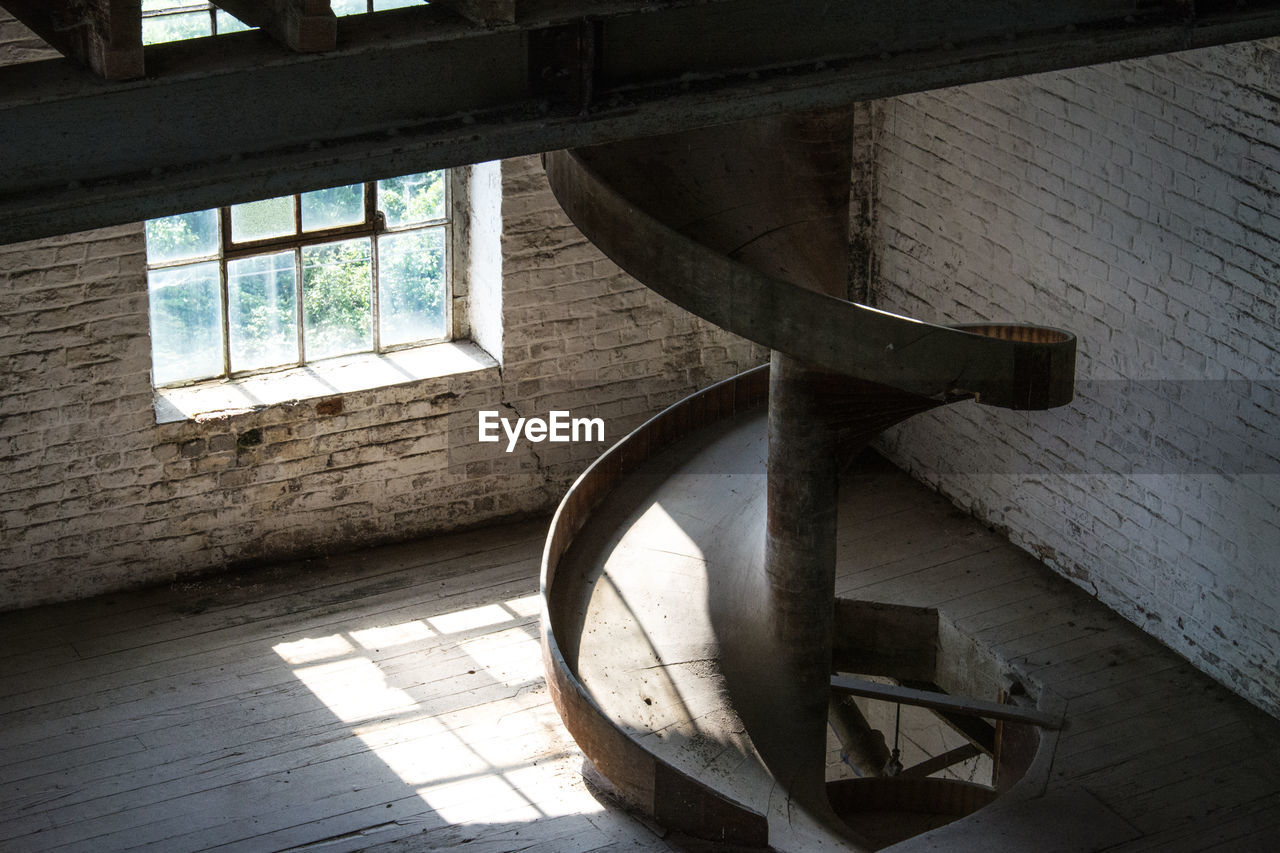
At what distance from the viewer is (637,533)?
5.12 metres

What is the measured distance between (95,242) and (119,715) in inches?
60.9

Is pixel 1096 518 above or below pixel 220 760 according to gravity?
above

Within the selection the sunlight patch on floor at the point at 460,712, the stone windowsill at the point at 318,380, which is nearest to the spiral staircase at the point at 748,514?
the sunlight patch on floor at the point at 460,712

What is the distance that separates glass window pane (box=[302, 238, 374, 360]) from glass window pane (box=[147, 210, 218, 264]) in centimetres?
35

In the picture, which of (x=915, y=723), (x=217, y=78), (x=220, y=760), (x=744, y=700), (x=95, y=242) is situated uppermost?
(x=217, y=78)

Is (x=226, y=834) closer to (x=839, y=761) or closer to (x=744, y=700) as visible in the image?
(x=744, y=700)

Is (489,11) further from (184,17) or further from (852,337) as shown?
(184,17)

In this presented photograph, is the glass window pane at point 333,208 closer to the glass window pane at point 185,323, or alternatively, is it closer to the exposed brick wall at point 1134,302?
the glass window pane at point 185,323

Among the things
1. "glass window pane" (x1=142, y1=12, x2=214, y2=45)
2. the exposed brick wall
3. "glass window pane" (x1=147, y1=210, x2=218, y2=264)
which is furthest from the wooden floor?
"glass window pane" (x1=142, y1=12, x2=214, y2=45)

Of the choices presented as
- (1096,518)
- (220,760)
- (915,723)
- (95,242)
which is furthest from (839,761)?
(95,242)

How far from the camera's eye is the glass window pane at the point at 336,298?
5.95 metres

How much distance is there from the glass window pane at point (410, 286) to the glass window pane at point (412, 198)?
6 cm

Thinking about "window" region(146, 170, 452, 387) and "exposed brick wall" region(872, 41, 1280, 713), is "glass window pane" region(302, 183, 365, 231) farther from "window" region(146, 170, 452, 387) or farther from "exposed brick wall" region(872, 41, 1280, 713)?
"exposed brick wall" region(872, 41, 1280, 713)

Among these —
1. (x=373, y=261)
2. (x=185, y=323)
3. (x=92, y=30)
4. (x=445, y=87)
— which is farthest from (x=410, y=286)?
(x=92, y=30)
